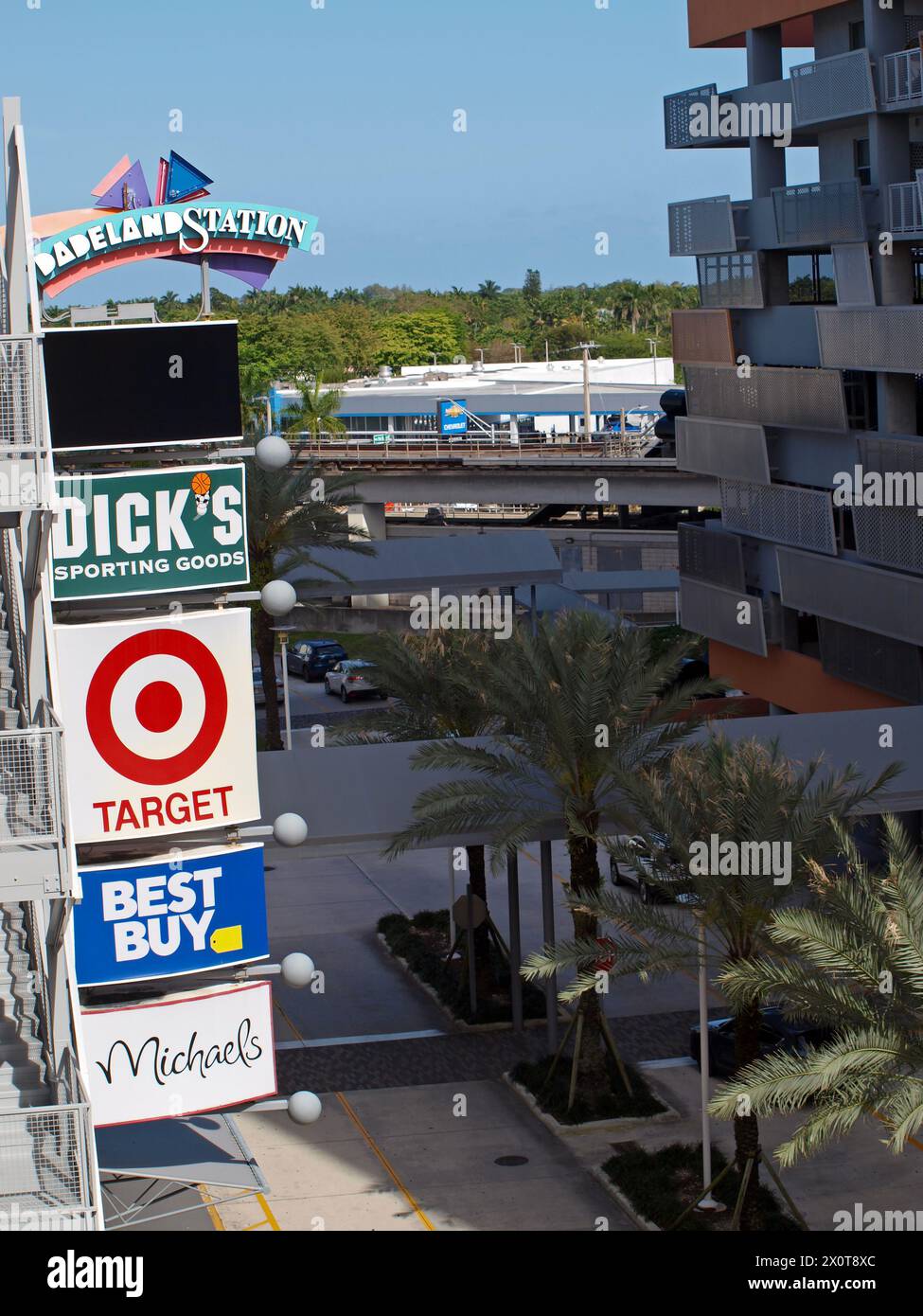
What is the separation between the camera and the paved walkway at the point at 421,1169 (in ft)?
59.3

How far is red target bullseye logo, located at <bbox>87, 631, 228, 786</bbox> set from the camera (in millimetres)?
13820

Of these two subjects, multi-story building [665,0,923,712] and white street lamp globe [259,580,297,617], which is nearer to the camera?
white street lamp globe [259,580,297,617]

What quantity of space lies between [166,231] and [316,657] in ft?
76.4

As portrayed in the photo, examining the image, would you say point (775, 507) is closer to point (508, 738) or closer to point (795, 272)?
point (795, 272)

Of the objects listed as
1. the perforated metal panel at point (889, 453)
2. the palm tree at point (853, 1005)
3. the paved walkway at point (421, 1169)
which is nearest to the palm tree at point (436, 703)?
the paved walkway at point (421, 1169)

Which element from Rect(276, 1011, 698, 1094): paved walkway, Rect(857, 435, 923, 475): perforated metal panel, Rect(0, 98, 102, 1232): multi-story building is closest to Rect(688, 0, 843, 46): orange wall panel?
Rect(857, 435, 923, 475): perforated metal panel

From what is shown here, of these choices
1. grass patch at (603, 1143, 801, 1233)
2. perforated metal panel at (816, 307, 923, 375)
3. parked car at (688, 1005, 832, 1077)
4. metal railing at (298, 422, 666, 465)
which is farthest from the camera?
metal railing at (298, 422, 666, 465)

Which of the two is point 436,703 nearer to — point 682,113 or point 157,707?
point 157,707

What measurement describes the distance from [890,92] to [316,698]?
2719 centimetres

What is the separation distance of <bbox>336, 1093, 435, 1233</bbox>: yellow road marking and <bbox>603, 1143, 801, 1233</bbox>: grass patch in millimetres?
2237

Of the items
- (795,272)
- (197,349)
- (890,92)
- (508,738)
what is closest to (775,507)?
(795,272)

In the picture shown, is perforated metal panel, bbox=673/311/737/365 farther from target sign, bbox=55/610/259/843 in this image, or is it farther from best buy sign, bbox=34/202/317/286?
target sign, bbox=55/610/259/843

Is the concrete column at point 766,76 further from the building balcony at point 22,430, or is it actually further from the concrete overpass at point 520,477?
the concrete overpass at point 520,477

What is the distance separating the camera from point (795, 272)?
3400 cm
